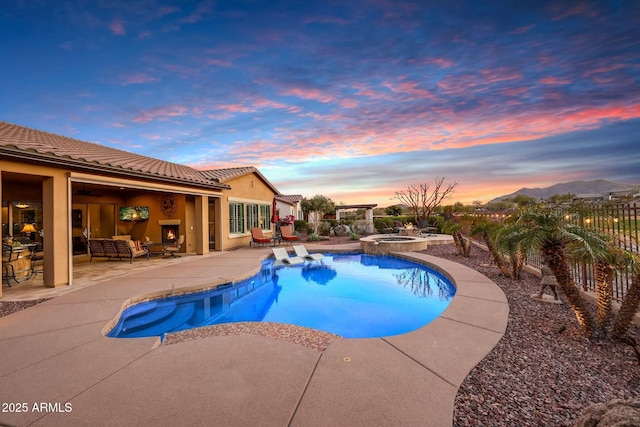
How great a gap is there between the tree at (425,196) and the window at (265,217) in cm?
1265

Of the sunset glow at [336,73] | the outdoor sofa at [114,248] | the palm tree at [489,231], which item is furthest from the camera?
the outdoor sofa at [114,248]

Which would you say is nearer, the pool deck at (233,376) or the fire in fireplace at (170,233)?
the pool deck at (233,376)

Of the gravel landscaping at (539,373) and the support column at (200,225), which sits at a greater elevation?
the support column at (200,225)

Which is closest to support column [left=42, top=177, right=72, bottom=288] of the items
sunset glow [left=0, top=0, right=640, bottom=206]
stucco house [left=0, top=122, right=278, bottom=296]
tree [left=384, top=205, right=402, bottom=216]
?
stucco house [left=0, top=122, right=278, bottom=296]

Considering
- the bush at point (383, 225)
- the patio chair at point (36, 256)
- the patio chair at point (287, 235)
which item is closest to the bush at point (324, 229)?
the bush at point (383, 225)

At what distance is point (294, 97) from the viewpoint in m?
12.5

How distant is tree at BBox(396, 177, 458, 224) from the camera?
77.6 feet

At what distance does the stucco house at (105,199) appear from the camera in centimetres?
709

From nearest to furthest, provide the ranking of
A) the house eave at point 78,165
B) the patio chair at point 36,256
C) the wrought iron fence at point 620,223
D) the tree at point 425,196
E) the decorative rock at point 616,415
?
the decorative rock at point 616,415 < the wrought iron fence at point 620,223 < the house eave at point 78,165 < the patio chair at point 36,256 < the tree at point 425,196

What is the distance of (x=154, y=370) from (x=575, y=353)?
5.26 metres

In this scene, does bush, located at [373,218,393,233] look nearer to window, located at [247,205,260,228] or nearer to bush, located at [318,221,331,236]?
bush, located at [318,221,331,236]

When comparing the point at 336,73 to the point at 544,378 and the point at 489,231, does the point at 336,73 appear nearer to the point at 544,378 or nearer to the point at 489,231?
the point at 489,231

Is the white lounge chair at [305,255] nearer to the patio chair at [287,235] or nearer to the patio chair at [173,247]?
the patio chair at [287,235]

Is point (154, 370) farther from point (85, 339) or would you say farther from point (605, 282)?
point (605, 282)
